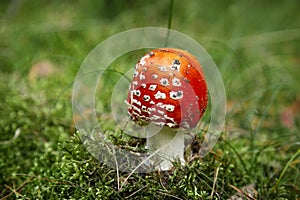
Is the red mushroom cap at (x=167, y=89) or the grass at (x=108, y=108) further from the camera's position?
the grass at (x=108, y=108)

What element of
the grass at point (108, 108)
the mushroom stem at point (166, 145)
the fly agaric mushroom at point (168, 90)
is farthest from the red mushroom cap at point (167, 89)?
the grass at point (108, 108)

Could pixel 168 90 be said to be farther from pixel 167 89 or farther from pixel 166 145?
pixel 166 145

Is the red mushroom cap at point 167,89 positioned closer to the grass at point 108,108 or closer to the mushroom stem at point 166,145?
the mushroom stem at point 166,145

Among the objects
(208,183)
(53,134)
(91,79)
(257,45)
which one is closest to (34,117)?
(53,134)

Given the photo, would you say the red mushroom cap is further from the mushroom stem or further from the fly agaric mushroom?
the mushroom stem

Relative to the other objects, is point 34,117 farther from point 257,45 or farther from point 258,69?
point 257,45

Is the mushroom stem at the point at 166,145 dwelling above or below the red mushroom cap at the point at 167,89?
below
